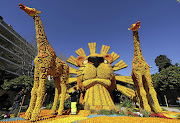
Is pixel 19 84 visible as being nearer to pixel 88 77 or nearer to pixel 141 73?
pixel 88 77

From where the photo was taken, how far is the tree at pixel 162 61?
17375mm

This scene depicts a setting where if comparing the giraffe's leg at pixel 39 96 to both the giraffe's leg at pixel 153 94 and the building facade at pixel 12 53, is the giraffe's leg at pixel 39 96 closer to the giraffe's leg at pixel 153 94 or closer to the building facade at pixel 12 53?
the giraffe's leg at pixel 153 94

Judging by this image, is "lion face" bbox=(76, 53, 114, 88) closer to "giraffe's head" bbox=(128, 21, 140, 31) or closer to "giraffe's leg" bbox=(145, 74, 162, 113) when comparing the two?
"giraffe's leg" bbox=(145, 74, 162, 113)

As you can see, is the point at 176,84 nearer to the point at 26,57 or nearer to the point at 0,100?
the point at 0,100

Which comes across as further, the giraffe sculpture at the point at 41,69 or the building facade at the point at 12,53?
the building facade at the point at 12,53

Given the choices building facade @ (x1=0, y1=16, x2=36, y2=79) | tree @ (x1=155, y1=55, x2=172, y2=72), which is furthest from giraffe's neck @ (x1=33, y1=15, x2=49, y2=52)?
tree @ (x1=155, y1=55, x2=172, y2=72)

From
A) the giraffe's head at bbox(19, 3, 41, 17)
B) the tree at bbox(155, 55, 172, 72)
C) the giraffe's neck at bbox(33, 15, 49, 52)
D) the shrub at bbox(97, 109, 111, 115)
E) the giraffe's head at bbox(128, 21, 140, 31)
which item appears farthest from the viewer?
the tree at bbox(155, 55, 172, 72)

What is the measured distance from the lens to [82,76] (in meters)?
8.15

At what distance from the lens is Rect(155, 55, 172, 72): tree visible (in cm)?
1738

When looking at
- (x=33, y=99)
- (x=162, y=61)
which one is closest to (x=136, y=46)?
(x=33, y=99)

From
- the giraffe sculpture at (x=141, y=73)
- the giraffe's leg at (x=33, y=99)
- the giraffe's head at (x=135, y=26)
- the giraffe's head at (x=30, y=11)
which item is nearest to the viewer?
the giraffe's leg at (x=33, y=99)

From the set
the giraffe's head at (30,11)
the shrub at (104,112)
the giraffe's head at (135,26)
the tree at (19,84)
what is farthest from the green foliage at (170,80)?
the tree at (19,84)

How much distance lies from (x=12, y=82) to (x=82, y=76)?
883 centimetres

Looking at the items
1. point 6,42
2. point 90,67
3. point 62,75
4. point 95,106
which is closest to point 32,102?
point 62,75
